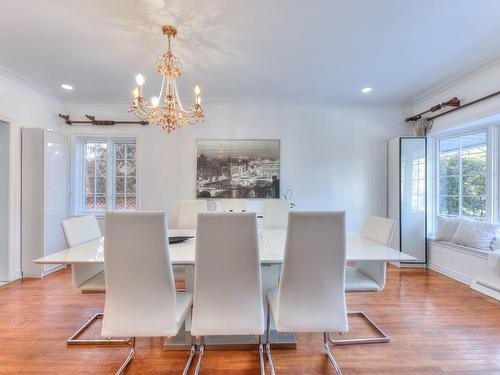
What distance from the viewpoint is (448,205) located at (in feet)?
11.6

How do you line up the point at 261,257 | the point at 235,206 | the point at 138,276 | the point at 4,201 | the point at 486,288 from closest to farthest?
the point at 138,276
the point at 261,257
the point at 486,288
the point at 4,201
the point at 235,206

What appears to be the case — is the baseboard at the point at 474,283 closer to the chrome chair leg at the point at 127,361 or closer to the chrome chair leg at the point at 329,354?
the chrome chair leg at the point at 329,354

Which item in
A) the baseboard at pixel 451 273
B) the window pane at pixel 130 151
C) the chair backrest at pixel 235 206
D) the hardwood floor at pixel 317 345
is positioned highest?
the window pane at pixel 130 151

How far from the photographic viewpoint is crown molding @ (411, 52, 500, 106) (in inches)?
104

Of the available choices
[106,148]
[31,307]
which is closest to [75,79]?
[106,148]

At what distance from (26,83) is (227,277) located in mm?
3804

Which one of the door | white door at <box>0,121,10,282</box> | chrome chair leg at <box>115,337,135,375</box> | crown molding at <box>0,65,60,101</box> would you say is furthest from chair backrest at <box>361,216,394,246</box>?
crown molding at <box>0,65,60,101</box>

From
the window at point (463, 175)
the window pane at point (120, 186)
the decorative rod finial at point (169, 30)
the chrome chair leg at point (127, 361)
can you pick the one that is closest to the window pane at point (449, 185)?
the window at point (463, 175)

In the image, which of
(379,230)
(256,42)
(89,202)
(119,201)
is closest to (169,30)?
(256,42)

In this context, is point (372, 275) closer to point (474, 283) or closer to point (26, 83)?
point (474, 283)

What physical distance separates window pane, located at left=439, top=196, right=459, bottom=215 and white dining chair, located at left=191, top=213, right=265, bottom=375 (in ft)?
11.5

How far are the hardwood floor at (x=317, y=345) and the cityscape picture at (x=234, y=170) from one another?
6.28ft

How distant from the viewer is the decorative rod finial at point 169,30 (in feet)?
6.54

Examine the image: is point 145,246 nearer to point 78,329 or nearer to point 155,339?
point 155,339
